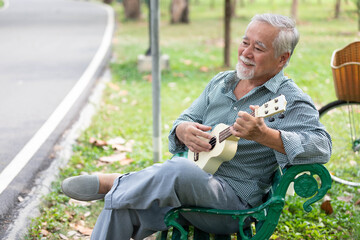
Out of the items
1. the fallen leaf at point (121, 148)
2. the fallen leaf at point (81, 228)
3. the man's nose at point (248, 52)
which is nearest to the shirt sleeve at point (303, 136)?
the man's nose at point (248, 52)

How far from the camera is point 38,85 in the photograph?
24.1 ft

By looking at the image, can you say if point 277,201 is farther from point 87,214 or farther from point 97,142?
point 97,142

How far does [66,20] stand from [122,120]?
10.9 metres

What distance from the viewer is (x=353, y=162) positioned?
4707 millimetres

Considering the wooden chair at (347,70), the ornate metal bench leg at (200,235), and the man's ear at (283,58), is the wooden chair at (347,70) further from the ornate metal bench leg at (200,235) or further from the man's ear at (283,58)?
the ornate metal bench leg at (200,235)

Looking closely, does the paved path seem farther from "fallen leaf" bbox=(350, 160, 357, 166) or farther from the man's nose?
"fallen leaf" bbox=(350, 160, 357, 166)

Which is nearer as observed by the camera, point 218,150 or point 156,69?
point 218,150

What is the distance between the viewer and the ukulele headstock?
90.8 inches

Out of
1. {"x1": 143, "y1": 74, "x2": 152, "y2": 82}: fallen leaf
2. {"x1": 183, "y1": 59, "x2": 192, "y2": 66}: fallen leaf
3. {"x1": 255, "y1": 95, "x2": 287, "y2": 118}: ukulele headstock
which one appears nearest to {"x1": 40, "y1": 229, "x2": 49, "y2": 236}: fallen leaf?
{"x1": 255, "y1": 95, "x2": 287, "y2": 118}: ukulele headstock

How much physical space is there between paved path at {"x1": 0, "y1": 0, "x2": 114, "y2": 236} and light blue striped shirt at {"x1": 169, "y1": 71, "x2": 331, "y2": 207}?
1689mm

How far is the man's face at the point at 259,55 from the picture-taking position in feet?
9.02

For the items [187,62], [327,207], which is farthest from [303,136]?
[187,62]

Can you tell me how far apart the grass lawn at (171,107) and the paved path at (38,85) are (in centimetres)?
32

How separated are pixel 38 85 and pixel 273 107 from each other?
568cm
